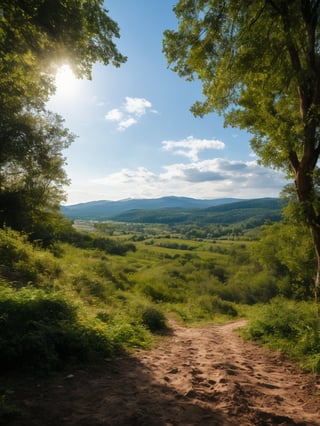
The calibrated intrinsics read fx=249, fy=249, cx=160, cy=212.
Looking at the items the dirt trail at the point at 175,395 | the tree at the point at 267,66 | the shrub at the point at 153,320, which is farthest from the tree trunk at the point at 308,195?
the shrub at the point at 153,320

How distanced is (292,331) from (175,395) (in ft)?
19.3

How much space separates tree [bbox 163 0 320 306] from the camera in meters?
8.05

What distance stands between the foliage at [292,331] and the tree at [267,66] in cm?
255

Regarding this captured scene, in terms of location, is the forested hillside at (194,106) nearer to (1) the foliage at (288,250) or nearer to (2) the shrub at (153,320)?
(2) the shrub at (153,320)

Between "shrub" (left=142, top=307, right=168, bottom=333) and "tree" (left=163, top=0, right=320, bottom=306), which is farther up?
"tree" (left=163, top=0, right=320, bottom=306)

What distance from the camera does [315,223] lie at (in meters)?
9.22

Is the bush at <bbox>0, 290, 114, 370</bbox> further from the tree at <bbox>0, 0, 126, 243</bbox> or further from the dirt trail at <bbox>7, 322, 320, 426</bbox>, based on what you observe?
the tree at <bbox>0, 0, 126, 243</bbox>

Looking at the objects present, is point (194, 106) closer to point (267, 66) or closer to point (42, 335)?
point (267, 66)

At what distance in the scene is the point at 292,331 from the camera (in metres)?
8.77

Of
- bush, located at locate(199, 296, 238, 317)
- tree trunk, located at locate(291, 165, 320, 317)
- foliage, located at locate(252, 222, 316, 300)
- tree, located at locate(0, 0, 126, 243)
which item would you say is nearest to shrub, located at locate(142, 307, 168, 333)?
tree trunk, located at locate(291, 165, 320, 317)

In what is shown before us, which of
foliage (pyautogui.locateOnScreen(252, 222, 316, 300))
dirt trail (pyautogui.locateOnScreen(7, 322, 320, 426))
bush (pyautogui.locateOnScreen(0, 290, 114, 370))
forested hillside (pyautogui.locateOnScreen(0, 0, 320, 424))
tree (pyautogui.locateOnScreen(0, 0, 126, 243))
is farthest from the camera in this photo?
foliage (pyautogui.locateOnScreen(252, 222, 316, 300))

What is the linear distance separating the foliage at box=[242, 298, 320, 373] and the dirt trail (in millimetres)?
592

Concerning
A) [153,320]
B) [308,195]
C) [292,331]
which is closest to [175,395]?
[292,331]

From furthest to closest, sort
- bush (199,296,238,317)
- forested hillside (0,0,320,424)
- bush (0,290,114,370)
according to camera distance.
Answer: bush (199,296,238,317) → forested hillside (0,0,320,424) → bush (0,290,114,370)
